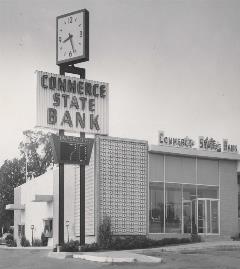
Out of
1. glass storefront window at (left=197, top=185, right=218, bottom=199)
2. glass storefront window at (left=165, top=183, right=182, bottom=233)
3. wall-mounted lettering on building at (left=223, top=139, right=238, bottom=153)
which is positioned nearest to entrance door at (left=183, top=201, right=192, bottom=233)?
glass storefront window at (left=165, top=183, right=182, bottom=233)

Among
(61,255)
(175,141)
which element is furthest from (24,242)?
(61,255)

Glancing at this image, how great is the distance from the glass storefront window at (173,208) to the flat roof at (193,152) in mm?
1885

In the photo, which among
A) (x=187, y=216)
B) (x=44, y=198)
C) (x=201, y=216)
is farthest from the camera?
(x=44, y=198)

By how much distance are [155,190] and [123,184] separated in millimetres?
2293

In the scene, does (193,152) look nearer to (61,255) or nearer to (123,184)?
(123,184)

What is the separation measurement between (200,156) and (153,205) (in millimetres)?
4274

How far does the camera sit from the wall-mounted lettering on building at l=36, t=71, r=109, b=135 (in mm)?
29266

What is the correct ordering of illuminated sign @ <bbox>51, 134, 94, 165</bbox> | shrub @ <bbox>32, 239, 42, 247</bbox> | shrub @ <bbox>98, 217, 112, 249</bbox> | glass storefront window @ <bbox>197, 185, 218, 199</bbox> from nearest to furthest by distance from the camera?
1. illuminated sign @ <bbox>51, 134, 94, 165</bbox>
2. shrub @ <bbox>98, 217, 112, 249</bbox>
3. glass storefront window @ <bbox>197, 185, 218, 199</bbox>
4. shrub @ <bbox>32, 239, 42, 247</bbox>

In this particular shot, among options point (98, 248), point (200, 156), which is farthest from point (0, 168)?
point (98, 248)

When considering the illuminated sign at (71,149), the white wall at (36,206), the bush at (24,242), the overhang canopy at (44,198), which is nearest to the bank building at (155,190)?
the overhang canopy at (44,198)

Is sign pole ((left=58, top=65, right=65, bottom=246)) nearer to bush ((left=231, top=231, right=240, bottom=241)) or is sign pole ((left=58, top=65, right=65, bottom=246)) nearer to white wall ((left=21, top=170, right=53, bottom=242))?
bush ((left=231, top=231, right=240, bottom=241))

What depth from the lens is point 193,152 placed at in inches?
1407

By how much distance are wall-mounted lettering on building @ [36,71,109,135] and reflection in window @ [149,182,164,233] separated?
5635 mm

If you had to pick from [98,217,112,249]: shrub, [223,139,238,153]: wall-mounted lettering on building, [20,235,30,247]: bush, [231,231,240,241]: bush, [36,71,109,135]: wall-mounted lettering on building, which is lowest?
[20,235,30,247]: bush
